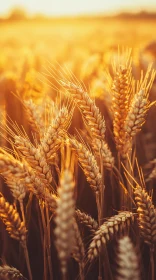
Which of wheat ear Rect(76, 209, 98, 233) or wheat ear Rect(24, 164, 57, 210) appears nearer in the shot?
wheat ear Rect(24, 164, 57, 210)

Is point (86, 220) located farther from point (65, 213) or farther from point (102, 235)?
point (65, 213)

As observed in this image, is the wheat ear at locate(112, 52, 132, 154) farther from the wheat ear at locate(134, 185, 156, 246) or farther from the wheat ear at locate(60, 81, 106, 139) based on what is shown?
the wheat ear at locate(134, 185, 156, 246)

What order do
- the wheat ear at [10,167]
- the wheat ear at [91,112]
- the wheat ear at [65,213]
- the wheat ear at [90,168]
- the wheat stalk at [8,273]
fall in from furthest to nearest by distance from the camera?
1. the wheat ear at [91,112]
2. the wheat ear at [90,168]
3. the wheat stalk at [8,273]
4. the wheat ear at [10,167]
5. the wheat ear at [65,213]

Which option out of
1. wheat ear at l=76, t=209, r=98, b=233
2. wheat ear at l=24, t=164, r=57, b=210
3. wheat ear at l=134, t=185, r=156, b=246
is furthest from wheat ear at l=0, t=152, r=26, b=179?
wheat ear at l=134, t=185, r=156, b=246

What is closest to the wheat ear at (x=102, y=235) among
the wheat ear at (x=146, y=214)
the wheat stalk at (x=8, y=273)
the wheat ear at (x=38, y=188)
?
the wheat ear at (x=146, y=214)

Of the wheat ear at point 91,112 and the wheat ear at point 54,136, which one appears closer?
the wheat ear at point 54,136

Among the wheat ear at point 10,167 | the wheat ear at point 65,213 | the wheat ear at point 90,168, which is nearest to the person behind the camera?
the wheat ear at point 65,213

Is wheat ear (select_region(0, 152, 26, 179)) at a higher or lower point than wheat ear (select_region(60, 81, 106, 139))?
lower

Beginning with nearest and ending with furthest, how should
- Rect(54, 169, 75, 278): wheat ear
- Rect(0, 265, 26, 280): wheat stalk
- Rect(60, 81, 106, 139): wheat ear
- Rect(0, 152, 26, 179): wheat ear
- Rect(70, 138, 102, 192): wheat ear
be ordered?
1. Rect(54, 169, 75, 278): wheat ear
2. Rect(0, 152, 26, 179): wheat ear
3. Rect(0, 265, 26, 280): wheat stalk
4. Rect(70, 138, 102, 192): wheat ear
5. Rect(60, 81, 106, 139): wheat ear

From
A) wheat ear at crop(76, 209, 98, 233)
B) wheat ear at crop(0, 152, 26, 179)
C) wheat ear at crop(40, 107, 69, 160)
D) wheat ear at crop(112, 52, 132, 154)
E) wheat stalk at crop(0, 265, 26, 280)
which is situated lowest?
wheat stalk at crop(0, 265, 26, 280)

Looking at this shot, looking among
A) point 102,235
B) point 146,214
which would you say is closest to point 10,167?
point 102,235

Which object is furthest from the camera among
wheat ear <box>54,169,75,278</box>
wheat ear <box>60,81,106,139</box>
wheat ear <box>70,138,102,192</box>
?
wheat ear <box>60,81,106,139</box>

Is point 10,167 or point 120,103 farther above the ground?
point 120,103

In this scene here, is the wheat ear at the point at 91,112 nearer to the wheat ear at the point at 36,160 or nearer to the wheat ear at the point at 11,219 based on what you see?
the wheat ear at the point at 36,160
